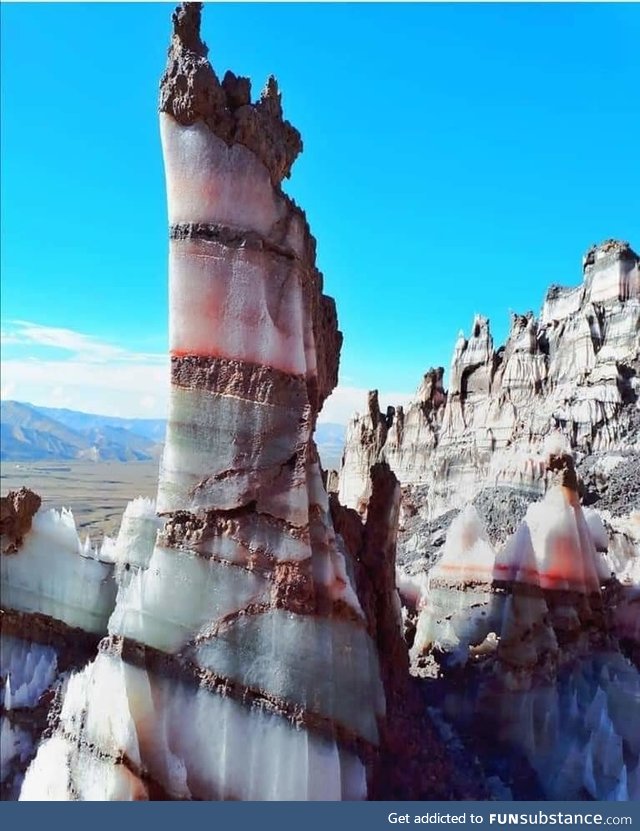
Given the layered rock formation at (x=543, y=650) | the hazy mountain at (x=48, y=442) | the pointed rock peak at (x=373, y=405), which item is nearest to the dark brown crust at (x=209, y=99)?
the layered rock formation at (x=543, y=650)

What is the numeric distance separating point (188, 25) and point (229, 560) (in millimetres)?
4208

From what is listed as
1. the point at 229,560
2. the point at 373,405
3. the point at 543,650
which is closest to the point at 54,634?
the point at 229,560

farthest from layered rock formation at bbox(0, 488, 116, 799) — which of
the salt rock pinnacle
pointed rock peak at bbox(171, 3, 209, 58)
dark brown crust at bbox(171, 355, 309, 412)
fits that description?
pointed rock peak at bbox(171, 3, 209, 58)

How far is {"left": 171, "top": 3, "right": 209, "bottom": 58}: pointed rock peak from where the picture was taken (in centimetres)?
→ 552

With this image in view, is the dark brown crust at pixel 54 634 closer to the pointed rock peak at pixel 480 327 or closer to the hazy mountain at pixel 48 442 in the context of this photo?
the pointed rock peak at pixel 480 327

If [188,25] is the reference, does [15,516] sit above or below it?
below

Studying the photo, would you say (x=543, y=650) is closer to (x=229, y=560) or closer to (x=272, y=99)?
(x=229, y=560)

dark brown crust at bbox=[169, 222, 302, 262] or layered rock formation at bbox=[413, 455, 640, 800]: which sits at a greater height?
dark brown crust at bbox=[169, 222, 302, 262]

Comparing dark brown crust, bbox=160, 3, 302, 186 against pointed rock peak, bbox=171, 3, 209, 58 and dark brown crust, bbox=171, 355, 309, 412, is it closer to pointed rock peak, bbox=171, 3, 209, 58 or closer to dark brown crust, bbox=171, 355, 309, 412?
pointed rock peak, bbox=171, 3, 209, 58

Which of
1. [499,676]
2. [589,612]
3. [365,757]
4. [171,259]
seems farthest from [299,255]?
[589,612]

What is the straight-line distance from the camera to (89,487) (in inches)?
3568

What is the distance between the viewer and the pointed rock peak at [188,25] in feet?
18.1

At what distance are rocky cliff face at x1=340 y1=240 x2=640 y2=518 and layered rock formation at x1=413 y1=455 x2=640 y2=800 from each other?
16.0 m

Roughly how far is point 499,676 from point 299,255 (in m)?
4.70
